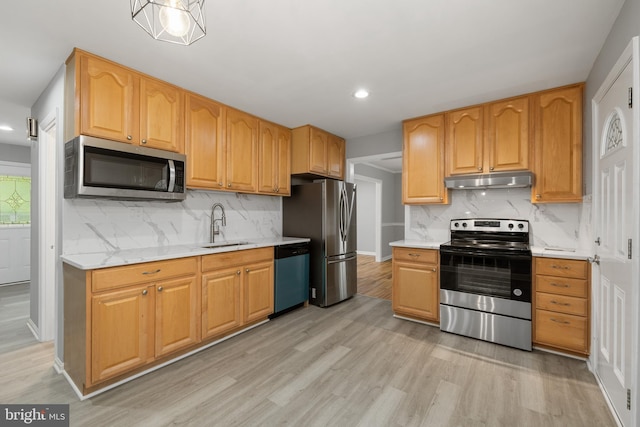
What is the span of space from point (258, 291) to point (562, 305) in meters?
2.84

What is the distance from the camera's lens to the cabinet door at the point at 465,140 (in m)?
3.09

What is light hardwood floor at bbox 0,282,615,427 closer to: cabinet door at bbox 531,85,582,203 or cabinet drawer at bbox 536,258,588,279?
cabinet drawer at bbox 536,258,588,279

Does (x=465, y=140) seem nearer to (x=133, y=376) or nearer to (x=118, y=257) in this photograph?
(x=118, y=257)

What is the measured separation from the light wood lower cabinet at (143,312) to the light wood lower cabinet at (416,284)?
1.77m

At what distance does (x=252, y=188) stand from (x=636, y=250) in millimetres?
3148

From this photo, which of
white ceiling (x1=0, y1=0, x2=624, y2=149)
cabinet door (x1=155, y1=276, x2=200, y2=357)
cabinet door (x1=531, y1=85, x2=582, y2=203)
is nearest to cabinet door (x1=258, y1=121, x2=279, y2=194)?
white ceiling (x1=0, y1=0, x2=624, y2=149)

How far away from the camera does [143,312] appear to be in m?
2.14

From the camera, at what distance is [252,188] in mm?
3430

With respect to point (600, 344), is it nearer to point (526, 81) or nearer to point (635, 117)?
point (635, 117)

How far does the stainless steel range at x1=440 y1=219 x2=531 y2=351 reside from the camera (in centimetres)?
262

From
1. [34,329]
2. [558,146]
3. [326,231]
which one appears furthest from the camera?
[326,231]

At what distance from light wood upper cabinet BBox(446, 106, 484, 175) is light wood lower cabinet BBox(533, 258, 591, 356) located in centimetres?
116

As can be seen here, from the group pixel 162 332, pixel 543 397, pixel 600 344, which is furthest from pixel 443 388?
pixel 162 332

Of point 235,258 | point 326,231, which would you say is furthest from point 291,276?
point 235,258
